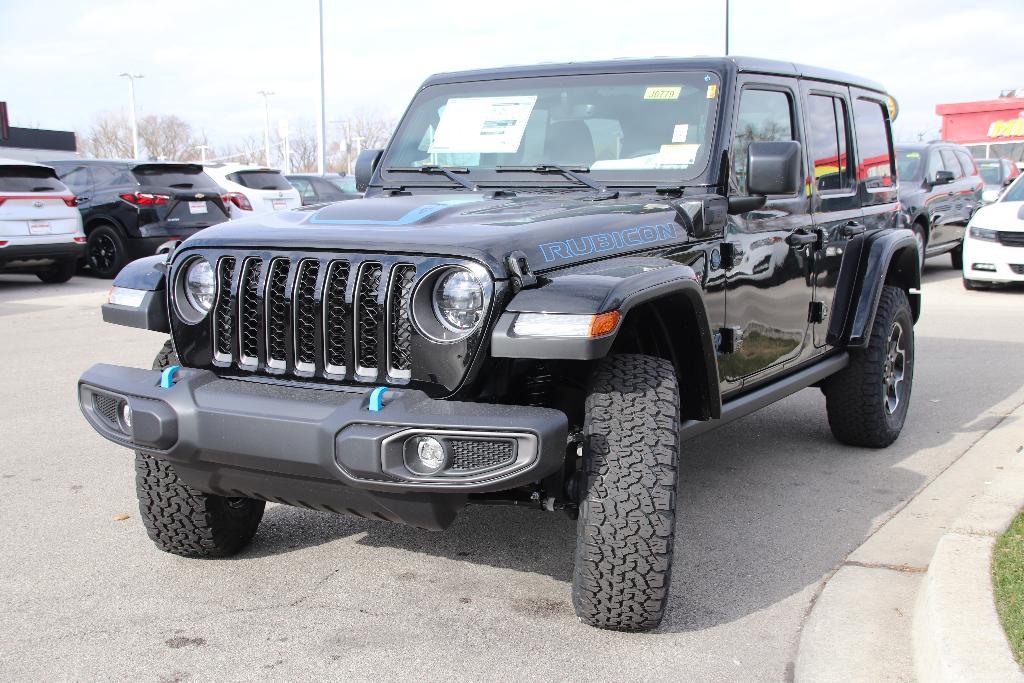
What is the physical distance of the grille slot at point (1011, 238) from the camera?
42.0 ft

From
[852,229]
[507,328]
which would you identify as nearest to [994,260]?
[852,229]

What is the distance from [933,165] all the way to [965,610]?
13.1 meters

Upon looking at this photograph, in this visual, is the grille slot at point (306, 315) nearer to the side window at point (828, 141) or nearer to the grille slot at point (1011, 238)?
the side window at point (828, 141)

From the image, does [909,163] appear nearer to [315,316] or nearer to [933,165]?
[933,165]

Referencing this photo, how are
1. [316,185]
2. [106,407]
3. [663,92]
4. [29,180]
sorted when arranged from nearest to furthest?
[106,407] → [663,92] → [29,180] → [316,185]

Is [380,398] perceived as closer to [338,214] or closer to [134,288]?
[338,214]

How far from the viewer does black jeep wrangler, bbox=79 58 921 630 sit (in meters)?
3.10

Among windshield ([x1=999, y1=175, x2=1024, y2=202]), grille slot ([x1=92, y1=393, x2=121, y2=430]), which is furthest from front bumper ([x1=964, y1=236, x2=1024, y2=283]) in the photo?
grille slot ([x1=92, y1=393, x2=121, y2=430])

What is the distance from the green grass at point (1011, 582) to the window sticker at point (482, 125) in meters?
2.47

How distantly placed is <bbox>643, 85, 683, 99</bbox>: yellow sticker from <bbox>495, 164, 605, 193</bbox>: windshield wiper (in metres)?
0.43

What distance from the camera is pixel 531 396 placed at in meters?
3.62

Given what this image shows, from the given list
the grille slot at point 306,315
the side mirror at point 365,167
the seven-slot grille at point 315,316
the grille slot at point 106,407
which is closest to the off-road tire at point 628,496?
the seven-slot grille at point 315,316

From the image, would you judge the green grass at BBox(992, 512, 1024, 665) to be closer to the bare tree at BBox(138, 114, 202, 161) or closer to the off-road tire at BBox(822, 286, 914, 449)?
the off-road tire at BBox(822, 286, 914, 449)

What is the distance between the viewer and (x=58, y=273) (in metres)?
14.2
